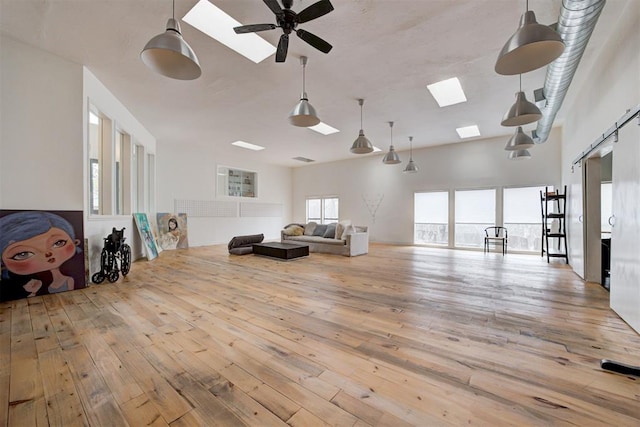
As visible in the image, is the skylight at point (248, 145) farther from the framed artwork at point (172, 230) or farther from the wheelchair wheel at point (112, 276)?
the wheelchair wheel at point (112, 276)

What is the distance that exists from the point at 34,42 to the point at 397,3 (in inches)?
182

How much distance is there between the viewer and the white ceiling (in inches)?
112

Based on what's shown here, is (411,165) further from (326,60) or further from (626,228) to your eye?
(626,228)

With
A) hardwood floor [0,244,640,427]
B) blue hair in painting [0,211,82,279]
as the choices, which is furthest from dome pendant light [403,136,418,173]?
blue hair in painting [0,211,82,279]

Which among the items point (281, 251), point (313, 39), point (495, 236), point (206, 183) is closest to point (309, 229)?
point (281, 251)

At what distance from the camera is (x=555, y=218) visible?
20.4ft

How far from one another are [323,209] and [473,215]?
5854 mm

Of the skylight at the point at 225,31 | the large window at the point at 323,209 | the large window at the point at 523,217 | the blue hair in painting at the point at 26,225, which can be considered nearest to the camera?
the skylight at the point at 225,31

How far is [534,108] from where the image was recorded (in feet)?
11.2

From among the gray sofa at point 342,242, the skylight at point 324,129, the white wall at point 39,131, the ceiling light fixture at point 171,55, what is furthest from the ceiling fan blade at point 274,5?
the gray sofa at point 342,242

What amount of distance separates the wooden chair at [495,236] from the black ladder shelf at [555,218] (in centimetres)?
88

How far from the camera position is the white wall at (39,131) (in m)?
3.32

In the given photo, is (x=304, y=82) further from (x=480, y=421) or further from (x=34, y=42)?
(x=480, y=421)

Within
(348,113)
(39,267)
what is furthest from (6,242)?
(348,113)
